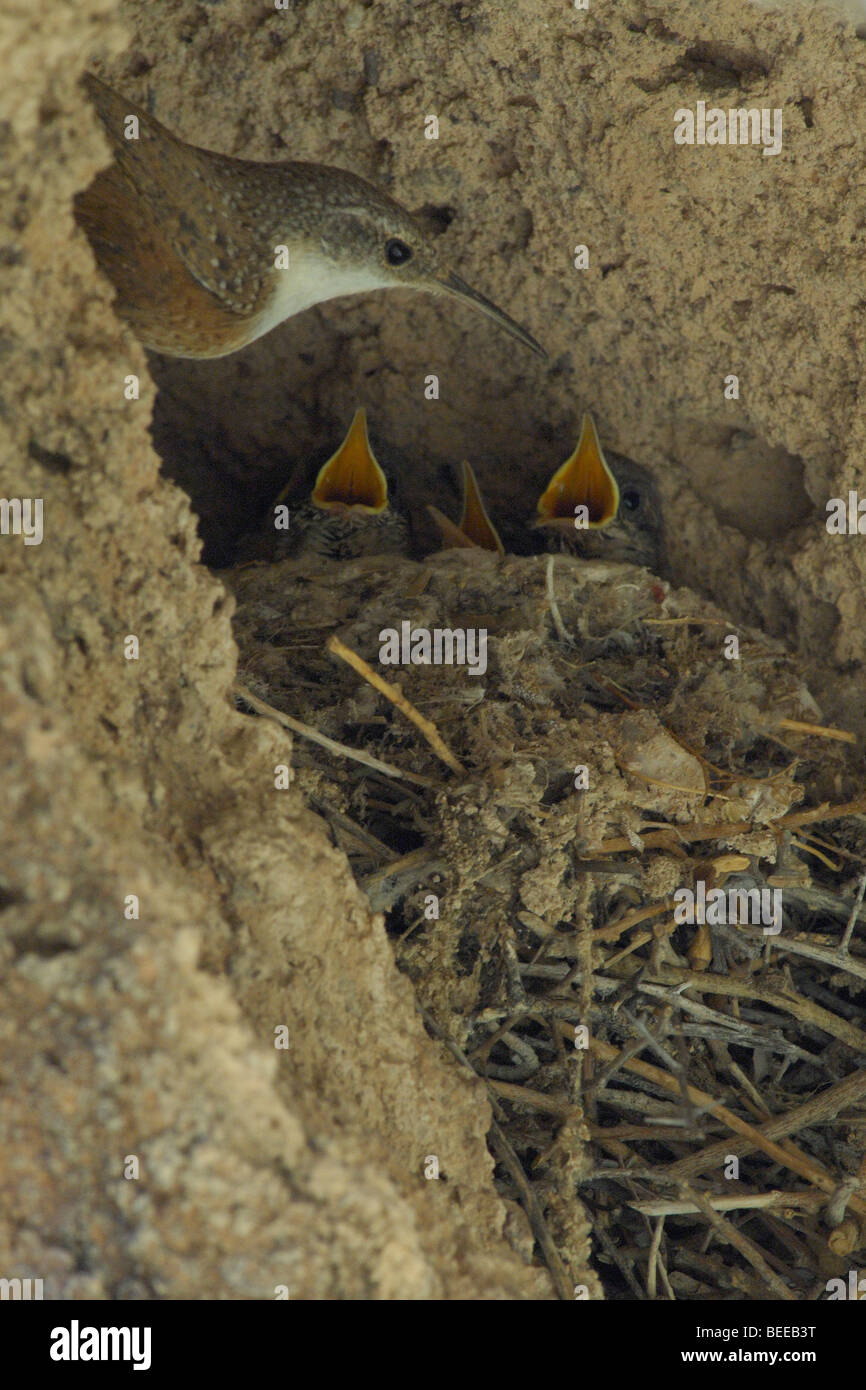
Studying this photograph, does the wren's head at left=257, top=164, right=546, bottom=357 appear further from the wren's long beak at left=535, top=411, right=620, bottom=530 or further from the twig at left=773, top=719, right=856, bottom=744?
the twig at left=773, top=719, right=856, bottom=744

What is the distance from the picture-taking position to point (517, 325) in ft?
12.6

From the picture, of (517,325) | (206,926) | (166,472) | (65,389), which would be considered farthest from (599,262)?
(206,926)

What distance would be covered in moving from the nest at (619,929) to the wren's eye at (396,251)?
0.99 metres

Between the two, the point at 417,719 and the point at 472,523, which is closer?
the point at 417,719

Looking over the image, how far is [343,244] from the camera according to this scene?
3.30 metres

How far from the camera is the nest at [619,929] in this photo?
8.93 feet

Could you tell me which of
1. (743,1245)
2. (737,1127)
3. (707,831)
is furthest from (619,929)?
(743,1245)

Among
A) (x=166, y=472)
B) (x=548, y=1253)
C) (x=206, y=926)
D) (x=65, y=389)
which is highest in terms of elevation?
(x=166, y=472)

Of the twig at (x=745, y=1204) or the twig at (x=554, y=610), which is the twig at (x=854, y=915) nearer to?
the twig at (x=745, y=1204)

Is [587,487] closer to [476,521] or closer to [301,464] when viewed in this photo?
[476,521]

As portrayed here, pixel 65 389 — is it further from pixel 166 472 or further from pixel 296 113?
pixel 166 472

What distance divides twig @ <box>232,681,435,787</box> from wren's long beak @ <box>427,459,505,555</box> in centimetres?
149

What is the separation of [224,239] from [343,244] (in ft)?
→ 1.60

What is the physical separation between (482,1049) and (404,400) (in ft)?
8.16
